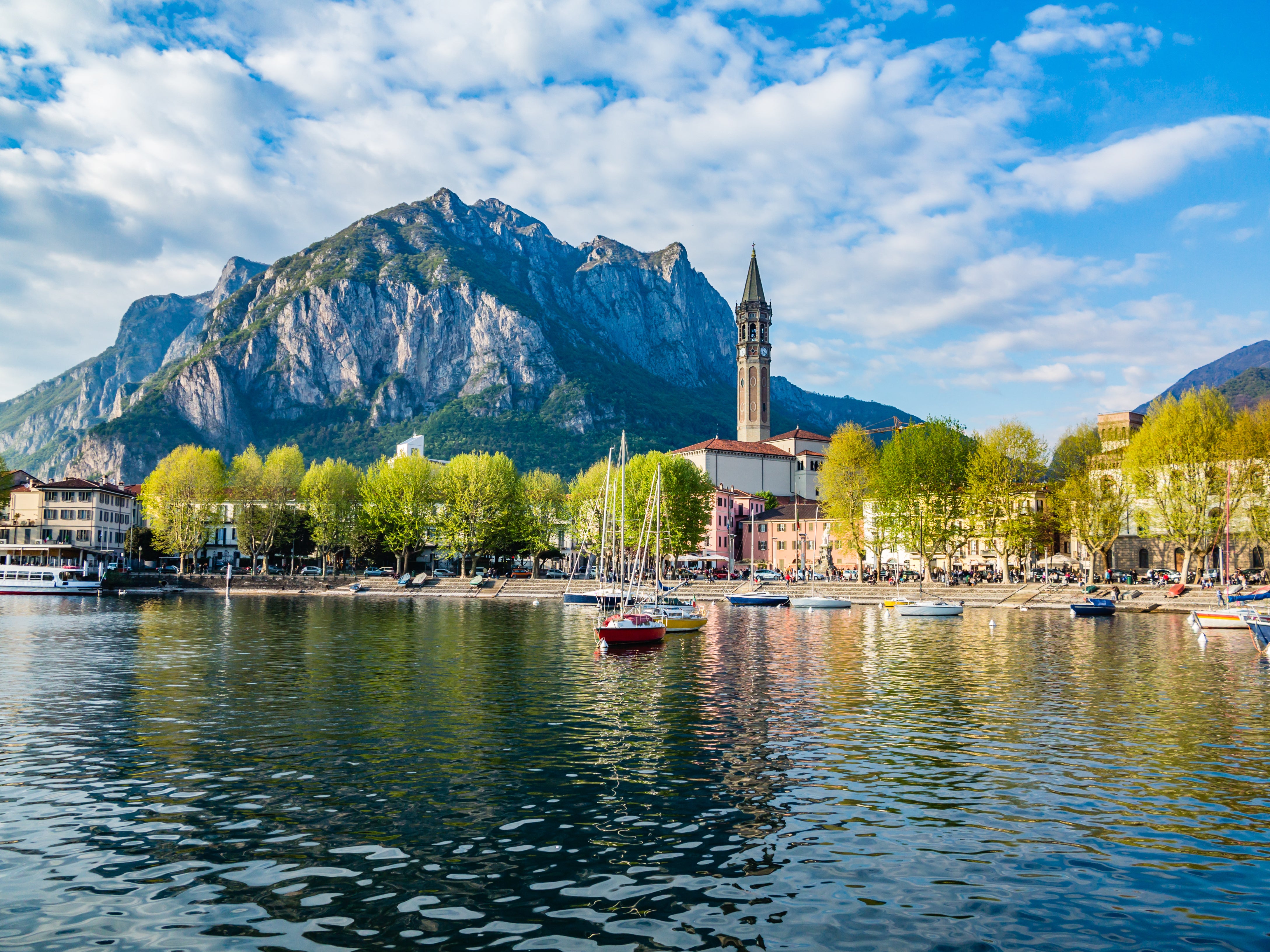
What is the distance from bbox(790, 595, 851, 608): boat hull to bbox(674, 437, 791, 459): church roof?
83.1m

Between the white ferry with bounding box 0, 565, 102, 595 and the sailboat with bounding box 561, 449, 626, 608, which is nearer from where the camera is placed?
the sailboat with bounding box 561, 449, 626, 608

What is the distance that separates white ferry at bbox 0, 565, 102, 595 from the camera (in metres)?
107

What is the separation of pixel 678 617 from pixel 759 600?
3614 cm

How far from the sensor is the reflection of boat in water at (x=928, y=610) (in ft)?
269

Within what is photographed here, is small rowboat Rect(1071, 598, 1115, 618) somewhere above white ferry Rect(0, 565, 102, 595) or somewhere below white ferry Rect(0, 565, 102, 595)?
below

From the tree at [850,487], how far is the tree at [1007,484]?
1412cm

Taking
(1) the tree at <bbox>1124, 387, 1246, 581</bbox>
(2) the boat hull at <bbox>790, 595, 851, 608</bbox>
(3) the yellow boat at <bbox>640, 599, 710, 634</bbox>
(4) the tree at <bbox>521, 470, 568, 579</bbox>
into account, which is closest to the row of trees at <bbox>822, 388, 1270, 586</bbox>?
(1) the tree at <bbox>1124, 387, 1246, 581</bbox>

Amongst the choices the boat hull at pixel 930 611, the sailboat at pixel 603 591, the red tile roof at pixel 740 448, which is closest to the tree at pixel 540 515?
the sailboat at pixel 603 591

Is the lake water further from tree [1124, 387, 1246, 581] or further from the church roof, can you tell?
the church roof

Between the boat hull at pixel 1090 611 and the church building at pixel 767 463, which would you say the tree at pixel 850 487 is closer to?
the boat hull at pixel 1090 611

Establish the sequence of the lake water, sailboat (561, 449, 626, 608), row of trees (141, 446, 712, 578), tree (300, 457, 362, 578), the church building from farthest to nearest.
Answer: the church building
tree (300, 457, 362, 578)
row of trees (141, 446, 712, 578)
sailboat (561, 449, 626, 608)
the lake water

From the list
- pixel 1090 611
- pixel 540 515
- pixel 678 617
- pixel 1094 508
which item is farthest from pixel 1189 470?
pixel 540 515

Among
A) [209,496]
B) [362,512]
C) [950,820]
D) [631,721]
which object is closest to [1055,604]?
[631,721]

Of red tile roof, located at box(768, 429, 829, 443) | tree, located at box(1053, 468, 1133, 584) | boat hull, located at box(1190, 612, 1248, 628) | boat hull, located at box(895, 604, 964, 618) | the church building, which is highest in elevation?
red tile roof, located at box(768, 429, 829, 443)
